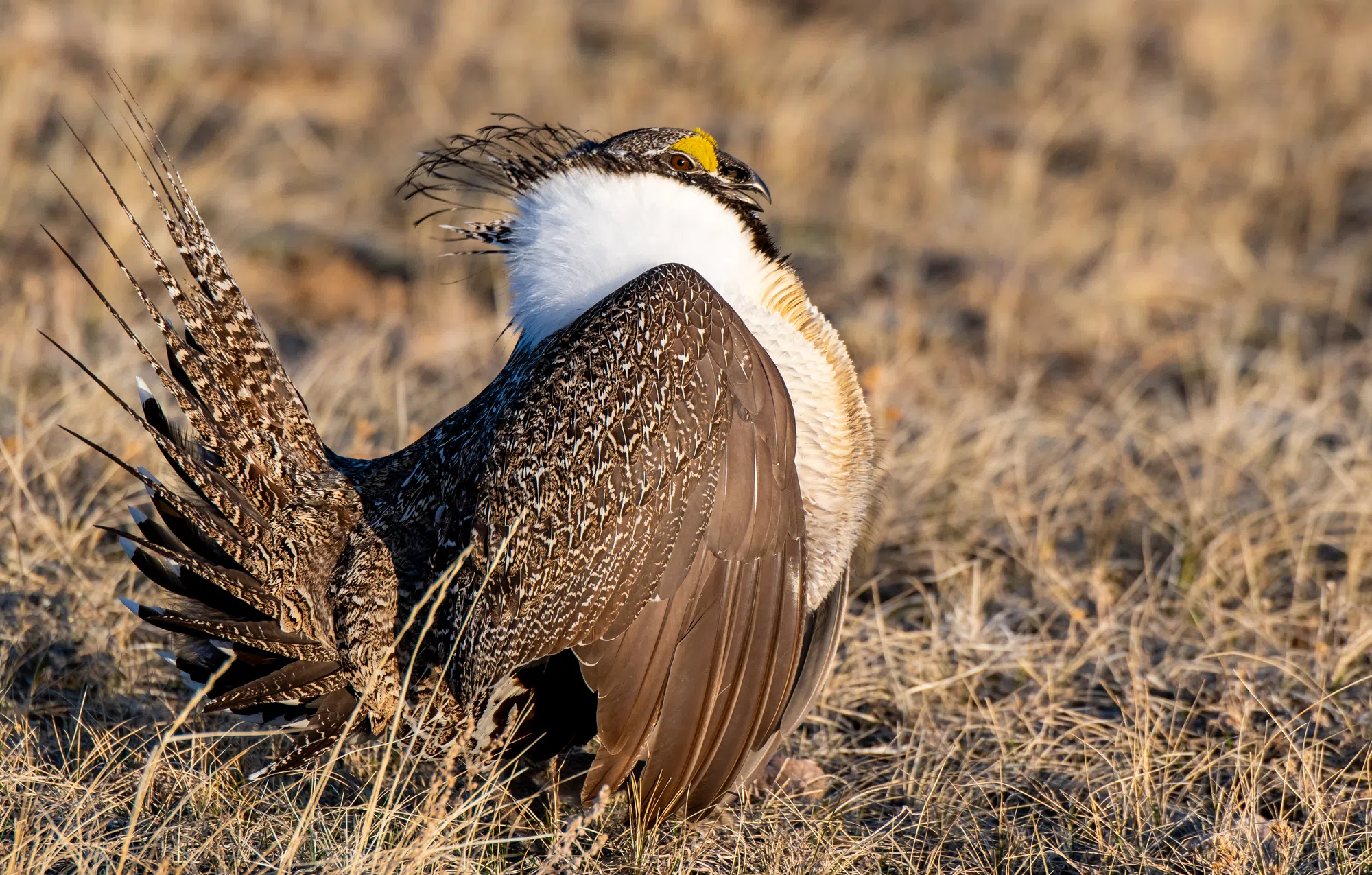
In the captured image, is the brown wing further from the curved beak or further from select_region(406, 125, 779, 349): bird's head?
the curved beak

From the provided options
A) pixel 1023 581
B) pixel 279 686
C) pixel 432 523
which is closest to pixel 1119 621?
pixel 1023 581

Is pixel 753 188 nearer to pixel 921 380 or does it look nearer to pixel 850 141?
pixel 921 380

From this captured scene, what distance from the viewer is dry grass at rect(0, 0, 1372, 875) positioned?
2.46 metres

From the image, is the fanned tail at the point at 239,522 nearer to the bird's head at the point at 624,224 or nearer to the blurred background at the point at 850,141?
the bird's head at the point at 624,224

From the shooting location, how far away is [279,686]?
2398 mm

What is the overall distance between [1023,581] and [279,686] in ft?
6.00

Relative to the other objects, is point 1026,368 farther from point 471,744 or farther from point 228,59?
point 228,59

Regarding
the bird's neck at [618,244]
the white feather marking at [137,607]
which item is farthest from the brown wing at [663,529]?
the white feather marking at [137,607]

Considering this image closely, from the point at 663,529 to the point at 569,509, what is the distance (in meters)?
0.16

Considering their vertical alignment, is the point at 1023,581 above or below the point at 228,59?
below

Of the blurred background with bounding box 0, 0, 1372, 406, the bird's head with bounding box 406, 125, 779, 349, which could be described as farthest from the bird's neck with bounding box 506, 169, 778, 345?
the blurred background with bounding box 0, 0, 1372, 406

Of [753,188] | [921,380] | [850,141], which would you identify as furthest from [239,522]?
[850,141]

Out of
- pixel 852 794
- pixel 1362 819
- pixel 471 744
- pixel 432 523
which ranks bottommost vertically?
pixel 1362 819

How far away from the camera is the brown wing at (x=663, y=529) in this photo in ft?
7.20
